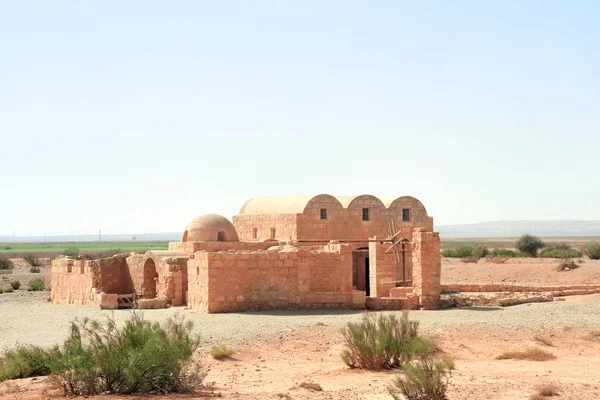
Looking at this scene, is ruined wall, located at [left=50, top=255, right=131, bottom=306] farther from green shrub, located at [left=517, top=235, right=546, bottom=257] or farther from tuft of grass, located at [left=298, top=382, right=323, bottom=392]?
Result: green shrub, located at [left=517, top=235, right=546, bottom=257]

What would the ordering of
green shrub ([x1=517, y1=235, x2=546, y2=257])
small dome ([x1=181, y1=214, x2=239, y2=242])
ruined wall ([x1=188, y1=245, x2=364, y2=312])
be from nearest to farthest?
ruined wall ([x1=188, y1=245, x2=364, y2=312]) < small dome ([x1=181, y1=214, x2=239, y2=242]) < green shrub ([x1=517, y1=235, x2=546, y2=257])

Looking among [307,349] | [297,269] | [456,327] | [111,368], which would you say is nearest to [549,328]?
[456,327]

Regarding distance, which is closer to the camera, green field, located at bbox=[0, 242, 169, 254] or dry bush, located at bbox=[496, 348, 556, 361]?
dry bush, located at bbox=[496, 348, 556, 361]

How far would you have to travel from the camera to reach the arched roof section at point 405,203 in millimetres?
28375

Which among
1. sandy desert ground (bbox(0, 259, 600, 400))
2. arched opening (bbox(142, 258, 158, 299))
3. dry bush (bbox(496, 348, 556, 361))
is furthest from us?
arched opening (bbox(142, 258, 158, 299))

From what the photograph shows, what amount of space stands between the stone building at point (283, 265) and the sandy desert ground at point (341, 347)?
0.85 metres

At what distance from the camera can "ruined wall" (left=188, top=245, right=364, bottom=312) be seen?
63.2 feet

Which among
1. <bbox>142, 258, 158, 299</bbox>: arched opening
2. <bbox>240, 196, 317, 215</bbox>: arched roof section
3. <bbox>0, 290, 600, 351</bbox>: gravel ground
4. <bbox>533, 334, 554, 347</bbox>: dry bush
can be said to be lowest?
<bbox>533, 334, 554, 347</bbox>: dry bush

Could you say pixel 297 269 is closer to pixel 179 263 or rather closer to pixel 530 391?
pixel 179 263

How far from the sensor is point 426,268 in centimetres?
2027

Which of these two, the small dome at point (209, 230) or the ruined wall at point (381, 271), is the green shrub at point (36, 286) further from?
the ruined wall at point (381, 271)

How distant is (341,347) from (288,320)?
3740mm

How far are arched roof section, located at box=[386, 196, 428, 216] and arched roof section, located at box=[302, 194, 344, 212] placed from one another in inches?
75.2

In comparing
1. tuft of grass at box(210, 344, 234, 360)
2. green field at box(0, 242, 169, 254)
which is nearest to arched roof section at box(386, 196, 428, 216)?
tuft of grass at box(210, 344, 234, 360)
